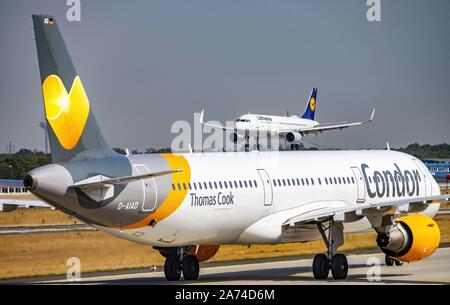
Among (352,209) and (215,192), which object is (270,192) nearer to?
(215,192)

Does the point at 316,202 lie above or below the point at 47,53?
below

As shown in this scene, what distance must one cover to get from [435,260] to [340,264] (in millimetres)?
8619

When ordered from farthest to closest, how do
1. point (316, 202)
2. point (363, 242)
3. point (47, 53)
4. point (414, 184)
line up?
point (363, 242), point (414, 184), point (316, 202), point (47, 53)

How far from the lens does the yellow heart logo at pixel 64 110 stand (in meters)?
28.1

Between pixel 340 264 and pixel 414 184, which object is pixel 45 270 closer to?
pixel 340 264

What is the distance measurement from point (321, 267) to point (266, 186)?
3230mm

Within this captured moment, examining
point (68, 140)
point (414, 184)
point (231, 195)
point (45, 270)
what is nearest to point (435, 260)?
point (414, 184)

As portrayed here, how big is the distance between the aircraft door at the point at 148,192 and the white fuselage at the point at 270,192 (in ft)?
2.73

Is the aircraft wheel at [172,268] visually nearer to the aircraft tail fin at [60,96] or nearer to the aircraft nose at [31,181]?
the aircraft tail fin at [60,96]

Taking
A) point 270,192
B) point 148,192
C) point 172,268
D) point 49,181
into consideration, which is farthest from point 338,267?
point 49,181

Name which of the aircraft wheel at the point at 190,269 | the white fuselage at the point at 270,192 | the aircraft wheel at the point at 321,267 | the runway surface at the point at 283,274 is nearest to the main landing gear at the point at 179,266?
the aircraft wheel at the point at 190,269

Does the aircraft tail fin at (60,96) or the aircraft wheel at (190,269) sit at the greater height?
the aircraft tail fin at (60,96)

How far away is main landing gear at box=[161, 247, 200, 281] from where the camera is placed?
1359 inches

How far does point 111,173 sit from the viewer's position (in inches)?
1128
